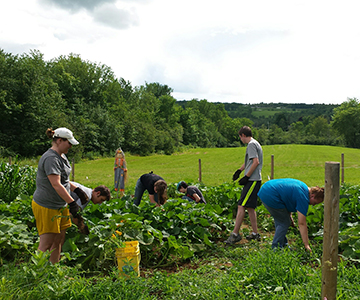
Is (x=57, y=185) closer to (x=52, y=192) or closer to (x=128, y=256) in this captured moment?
(x=52, y=192)

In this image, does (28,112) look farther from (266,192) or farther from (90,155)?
(266,192)

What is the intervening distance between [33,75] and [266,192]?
88.6 ft

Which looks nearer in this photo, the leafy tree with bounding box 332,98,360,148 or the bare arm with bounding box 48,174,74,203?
the bare arm with bounding box 48,174,74,203

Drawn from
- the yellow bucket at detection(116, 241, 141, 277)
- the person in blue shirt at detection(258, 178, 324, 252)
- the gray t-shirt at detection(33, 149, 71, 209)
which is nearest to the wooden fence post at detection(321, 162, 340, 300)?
the person in blue shirt at detection(258, 178, 324, 252)

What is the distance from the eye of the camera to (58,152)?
9.93ft

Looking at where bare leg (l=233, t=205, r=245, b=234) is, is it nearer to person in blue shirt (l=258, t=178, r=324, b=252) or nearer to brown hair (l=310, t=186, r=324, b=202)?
person in blue shirt (l=258, t=178, r=324, b=252)

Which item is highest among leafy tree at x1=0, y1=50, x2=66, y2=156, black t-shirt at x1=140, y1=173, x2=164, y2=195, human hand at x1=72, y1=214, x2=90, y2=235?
leafy tree at x1=0, y1=50, x2=66, y2=156

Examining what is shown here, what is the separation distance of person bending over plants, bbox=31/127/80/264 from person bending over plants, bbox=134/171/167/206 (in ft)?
5.87

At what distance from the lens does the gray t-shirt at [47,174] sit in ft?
9.55

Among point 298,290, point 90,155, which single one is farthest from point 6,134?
point 298,290

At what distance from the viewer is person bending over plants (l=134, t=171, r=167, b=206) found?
474 cm

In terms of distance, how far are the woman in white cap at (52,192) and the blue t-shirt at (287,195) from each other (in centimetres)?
235

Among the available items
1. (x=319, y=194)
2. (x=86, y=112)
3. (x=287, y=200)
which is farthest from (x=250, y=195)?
(x=86, y=112)

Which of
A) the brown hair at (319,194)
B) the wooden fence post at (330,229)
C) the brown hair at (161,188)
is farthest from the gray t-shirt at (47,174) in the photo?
the brown hair at (319,194)
